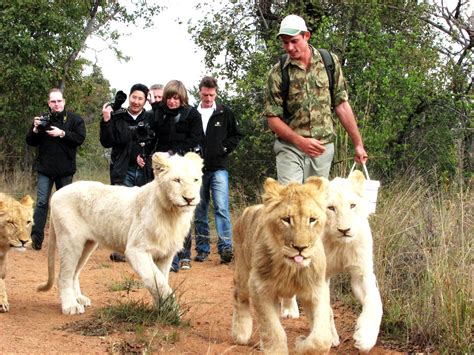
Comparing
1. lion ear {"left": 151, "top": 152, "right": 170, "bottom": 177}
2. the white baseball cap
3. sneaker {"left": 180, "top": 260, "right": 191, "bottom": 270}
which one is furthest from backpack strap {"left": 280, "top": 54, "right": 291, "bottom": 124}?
sneaker {"left": 180, "top": 260, "right": 191, "bottom": 270}

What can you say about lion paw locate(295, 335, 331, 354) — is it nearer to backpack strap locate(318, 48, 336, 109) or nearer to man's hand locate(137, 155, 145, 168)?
backpack strap locate(318, 48, 336, 109)

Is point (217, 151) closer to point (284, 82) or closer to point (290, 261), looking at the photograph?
point (284, 82)

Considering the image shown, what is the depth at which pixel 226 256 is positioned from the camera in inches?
373

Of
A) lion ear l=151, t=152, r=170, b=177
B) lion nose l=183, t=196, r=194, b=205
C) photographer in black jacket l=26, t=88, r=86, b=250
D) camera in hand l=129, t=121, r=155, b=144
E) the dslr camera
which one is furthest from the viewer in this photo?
photographer in black jacket l=26, t=88, r=86, b=250

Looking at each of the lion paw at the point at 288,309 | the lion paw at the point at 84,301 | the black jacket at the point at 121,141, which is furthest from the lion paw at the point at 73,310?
the black jacket at the point at 121,141

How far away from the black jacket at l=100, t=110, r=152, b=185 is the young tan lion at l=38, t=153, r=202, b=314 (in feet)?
7.79

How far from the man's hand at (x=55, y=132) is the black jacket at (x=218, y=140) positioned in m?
2.09

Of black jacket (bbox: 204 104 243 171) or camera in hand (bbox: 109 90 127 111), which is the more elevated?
camera in hand (bbox: 109 90 127 111)

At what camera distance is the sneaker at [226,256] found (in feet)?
31.0

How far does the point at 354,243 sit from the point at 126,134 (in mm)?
4685

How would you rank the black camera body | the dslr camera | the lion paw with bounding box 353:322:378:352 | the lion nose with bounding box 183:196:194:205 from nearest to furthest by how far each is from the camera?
the lion paw with bounding box 353:322:378:352 → the lion nose with bounding box 183:196:194:205 → the dslr camera → the black camera body

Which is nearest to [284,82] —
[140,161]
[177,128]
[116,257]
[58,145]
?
[177,128]

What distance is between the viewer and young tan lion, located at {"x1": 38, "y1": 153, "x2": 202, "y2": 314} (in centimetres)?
575

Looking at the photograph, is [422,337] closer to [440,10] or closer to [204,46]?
[204,46]
